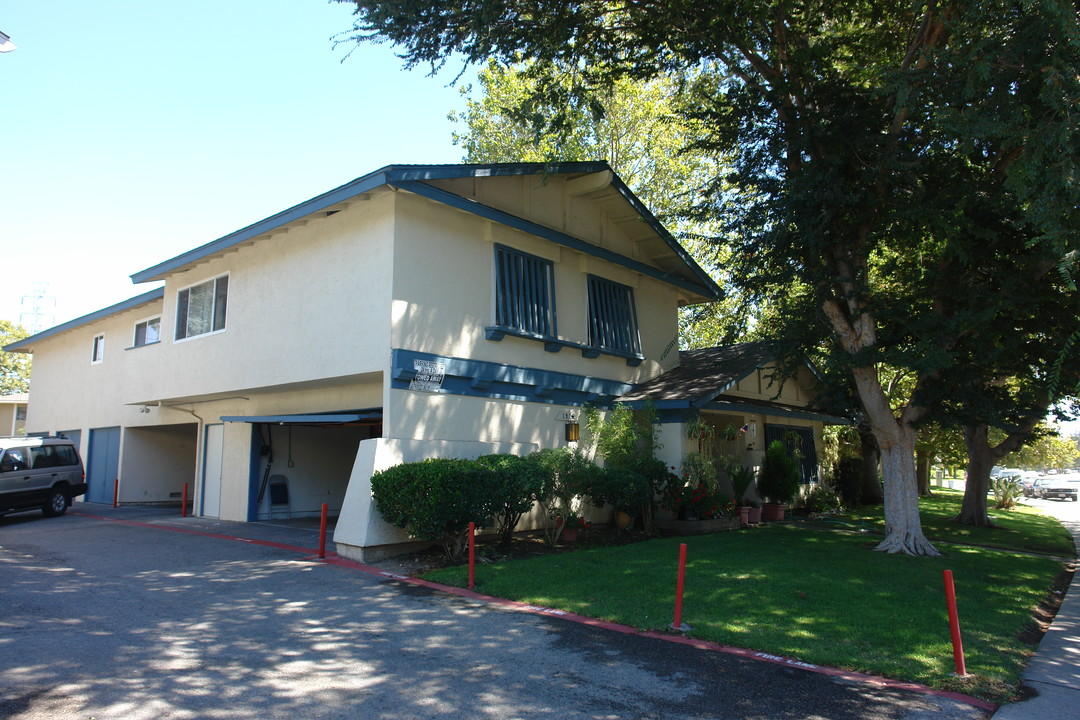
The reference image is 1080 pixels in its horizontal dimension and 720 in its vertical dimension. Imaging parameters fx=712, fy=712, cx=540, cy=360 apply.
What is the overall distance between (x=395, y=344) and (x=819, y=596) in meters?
7.14

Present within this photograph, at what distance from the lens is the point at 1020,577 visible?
11.0 metres

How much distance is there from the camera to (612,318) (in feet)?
55.4

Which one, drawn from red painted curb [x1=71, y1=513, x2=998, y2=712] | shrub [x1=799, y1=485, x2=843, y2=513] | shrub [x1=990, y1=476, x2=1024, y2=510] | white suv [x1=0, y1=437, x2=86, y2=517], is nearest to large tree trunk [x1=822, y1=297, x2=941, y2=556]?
red painted curb [x1=71, y1=513, x2=998, y2=712]

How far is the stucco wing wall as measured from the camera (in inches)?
425

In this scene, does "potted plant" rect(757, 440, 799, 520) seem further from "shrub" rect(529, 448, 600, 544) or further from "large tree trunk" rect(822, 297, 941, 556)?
"shrub" rect(529, 448, 600, 544)

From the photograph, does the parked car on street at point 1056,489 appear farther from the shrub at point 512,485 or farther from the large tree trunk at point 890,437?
the shrub at point 512,485

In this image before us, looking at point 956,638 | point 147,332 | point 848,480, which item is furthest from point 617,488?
point 147,332

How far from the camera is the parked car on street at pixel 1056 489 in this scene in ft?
138

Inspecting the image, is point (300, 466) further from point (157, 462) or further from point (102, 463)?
point (102, 463)

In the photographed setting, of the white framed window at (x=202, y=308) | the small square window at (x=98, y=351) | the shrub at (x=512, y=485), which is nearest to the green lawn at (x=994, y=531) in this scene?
the shrub at (x=512, y=485)

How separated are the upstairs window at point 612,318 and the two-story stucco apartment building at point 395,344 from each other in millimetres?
48

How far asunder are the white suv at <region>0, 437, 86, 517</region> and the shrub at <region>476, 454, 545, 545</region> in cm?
1137

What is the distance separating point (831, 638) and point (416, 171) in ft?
28.9

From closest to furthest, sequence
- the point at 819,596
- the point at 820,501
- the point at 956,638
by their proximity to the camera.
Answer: the point at 956,638 → the point at 819,596 → the point at 820,501
